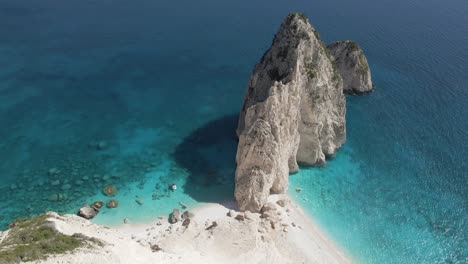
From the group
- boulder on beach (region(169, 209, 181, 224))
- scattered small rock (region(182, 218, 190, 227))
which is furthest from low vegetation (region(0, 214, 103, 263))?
boulder on beach (region(169, 209, 181, 224))

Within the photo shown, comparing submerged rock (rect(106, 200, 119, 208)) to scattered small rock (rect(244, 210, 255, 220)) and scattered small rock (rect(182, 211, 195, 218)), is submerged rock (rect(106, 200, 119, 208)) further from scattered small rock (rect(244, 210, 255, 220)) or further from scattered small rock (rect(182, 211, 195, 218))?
scattered small rock (rect(244, 210, 255, 220))

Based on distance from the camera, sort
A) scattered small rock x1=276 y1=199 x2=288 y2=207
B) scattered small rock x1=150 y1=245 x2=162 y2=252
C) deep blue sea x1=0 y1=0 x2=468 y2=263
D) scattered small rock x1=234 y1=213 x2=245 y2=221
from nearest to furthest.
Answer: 1. scattered small rock x1=150 y1=245 x2=162 y2=252
2. scattered small rock x1=234 y1=213 x2=245 y2=221
3. scattered small rock x1=276 y1=199 x2=288 y2=207
4. deep blue sea x1=0 y1=0 x2=468 y2=263

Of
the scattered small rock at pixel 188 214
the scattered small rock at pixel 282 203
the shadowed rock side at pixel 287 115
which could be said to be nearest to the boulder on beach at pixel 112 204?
the scattered small rock at pixel 188 214

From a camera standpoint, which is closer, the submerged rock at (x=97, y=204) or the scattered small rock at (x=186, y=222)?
the scattered small rock at (x=186, y=222)

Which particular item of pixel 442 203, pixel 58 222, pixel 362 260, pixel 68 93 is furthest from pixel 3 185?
pixel 442 203

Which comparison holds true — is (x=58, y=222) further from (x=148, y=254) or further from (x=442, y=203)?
(x=442, y=203)

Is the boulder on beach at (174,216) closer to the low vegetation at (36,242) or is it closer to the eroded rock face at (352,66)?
the low vegetation at (36,242)
